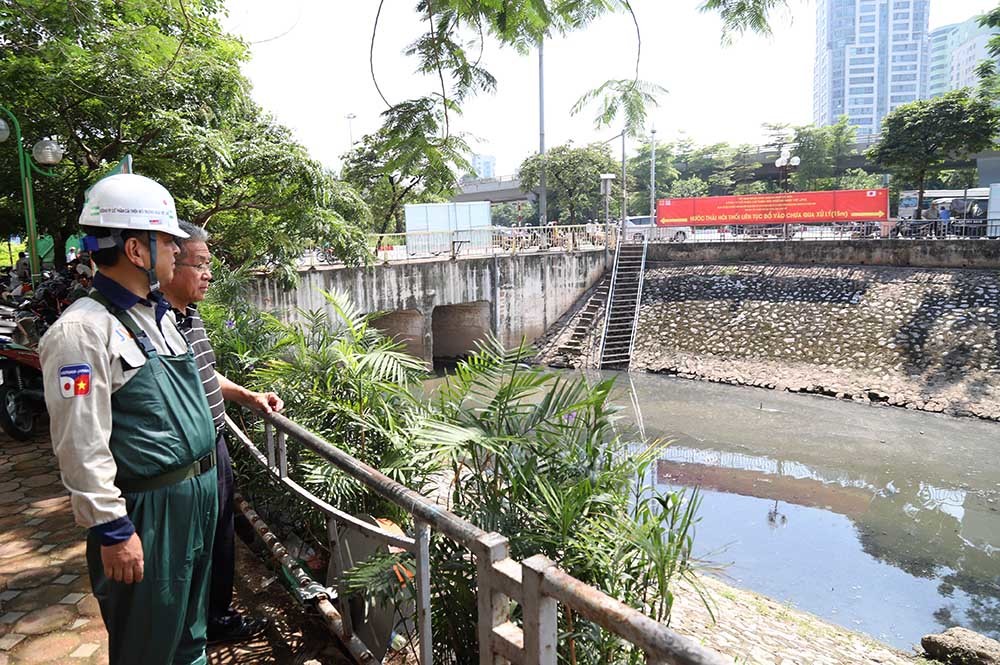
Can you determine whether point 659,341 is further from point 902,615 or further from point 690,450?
point 902,615

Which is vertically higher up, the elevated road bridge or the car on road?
the elevated road bridge

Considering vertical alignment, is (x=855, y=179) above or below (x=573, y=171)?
below

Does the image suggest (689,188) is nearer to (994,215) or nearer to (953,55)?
(994,215)

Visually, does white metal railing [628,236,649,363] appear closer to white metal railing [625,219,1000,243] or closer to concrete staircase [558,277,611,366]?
white metal railing [625,219,1000,243]

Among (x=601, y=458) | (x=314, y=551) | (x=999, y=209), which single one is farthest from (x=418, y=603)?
(x=999, y=209)

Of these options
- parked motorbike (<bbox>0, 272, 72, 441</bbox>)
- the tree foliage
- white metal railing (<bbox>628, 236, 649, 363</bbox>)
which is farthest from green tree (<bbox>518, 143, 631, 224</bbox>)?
parked motorbike (<bbox>0, 272, 72, 441</bbox>)

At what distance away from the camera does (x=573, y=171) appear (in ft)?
94.1

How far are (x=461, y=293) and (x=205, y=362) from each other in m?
14.8

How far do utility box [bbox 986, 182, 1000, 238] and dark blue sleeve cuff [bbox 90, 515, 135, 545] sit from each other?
65.4ft

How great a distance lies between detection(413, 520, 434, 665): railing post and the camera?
5.79ft

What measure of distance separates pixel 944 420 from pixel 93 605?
13.2m

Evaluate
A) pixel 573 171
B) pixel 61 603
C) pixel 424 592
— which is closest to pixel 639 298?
pixel 573 171

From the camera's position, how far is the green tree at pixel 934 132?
62.6 ft

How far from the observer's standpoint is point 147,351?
67.3 inches
